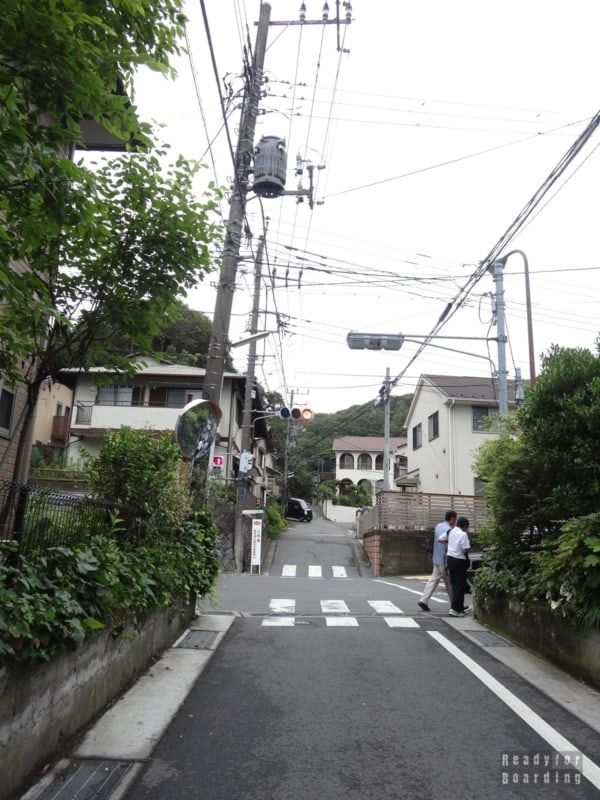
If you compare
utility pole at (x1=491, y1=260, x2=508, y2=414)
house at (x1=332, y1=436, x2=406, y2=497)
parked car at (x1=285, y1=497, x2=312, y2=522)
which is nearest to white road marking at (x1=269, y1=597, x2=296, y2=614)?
utility pole at (x1=491, y1=260, x2=508, y2=414)

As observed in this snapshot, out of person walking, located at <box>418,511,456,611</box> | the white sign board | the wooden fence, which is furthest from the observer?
the wooden fence

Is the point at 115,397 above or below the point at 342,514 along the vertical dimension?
above

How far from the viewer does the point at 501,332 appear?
51.9 feet

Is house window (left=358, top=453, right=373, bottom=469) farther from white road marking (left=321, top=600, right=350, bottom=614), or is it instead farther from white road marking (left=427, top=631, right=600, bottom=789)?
white road marking (left=427, top=631, right=600, bottom=789)

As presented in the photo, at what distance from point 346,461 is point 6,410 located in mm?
56379

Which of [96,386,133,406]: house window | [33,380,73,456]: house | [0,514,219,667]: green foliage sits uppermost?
Result: [96,386,133,406]: house window

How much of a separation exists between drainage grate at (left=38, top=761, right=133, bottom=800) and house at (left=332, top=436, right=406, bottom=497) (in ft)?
199

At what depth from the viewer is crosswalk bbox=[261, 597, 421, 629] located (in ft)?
29.1

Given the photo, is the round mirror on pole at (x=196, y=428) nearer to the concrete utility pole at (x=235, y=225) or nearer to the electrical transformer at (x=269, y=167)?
the concrete utility pole at (x=235, y=225)

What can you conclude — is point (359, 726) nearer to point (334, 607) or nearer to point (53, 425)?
Result: point (334, 607)

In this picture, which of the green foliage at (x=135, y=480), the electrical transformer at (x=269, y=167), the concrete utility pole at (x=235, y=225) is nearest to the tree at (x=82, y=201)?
the green foliage at (x=135, y=480)

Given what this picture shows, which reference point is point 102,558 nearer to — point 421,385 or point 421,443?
point 421,385

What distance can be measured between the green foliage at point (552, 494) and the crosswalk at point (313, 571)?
45.8 feet

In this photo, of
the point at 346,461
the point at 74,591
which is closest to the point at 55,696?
the point at 74,591
